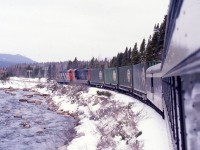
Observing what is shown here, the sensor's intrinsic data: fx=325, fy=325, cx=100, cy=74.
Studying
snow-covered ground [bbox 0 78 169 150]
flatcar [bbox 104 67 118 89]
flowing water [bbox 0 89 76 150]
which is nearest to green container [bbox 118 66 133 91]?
flatcar [bbox 104 67 118 89]

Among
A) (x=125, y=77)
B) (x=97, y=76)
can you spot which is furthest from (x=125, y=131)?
(x=97, y=76)

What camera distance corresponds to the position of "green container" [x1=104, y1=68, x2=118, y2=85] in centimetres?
3952

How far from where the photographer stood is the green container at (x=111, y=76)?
1556 inches

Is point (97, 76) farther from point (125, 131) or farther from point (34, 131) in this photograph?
point (125, 131)

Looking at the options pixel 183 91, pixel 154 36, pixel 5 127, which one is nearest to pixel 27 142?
pixel 5 127

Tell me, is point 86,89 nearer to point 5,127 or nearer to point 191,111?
point 5,127

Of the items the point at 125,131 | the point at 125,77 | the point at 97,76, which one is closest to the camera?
the point at 125,131

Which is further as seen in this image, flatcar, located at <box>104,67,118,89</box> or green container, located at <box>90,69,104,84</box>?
green container, located at <box>90,69,104,84</box>

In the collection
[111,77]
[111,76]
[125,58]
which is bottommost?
[111,77]

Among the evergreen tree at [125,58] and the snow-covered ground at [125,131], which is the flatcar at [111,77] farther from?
the evergreen tree at [125,58]

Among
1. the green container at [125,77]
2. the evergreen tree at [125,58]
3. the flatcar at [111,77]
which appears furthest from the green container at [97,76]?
the evergreen tree at [125,58]

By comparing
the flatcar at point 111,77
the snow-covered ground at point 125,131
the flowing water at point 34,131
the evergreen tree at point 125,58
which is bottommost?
the flowing water at point 34,131

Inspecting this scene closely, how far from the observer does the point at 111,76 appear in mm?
42281

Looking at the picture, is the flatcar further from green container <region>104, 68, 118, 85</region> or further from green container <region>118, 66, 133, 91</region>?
green container <region>118, 66, 133, 91</region>
